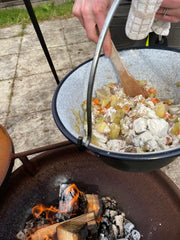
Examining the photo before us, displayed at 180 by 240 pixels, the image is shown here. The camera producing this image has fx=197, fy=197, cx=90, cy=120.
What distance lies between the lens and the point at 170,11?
1178 mm

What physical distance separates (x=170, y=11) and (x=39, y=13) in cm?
449

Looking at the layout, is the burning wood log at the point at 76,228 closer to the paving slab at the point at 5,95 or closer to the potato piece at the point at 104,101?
the potato piece at the point at 104,101

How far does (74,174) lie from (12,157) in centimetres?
54

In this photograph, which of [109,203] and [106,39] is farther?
[109,203]

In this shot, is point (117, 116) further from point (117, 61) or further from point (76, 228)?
point (76, 228)

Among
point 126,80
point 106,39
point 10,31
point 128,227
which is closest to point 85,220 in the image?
point 128,227

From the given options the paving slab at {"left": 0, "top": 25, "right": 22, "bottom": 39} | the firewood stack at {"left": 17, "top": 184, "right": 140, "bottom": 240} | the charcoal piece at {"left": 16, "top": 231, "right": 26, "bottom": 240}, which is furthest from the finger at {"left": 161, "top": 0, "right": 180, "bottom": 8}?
the paving slab at {"left": 0, "top": 25, "right": 22, "bottom": 39}

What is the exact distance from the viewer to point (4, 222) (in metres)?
1.29

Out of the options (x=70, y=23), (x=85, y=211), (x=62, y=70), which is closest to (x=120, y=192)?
(x=85, y=211)

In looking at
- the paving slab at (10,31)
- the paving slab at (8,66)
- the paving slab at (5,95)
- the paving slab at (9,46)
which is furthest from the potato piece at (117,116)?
the paving slab at (10,31)

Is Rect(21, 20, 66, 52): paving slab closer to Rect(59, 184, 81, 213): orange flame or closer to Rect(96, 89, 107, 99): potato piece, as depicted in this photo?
Rect(96, 89, 107, 99): potato piece

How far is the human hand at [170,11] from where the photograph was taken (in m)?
1.10

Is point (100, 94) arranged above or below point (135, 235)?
above

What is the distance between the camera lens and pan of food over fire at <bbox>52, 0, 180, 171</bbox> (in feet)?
3.11
